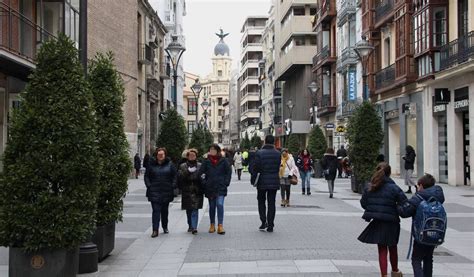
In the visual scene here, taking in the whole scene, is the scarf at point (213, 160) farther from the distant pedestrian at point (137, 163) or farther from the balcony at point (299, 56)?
the balcony at point (299, 56)

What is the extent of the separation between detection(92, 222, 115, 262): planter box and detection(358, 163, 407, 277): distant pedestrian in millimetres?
3749

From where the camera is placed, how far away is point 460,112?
26938mm

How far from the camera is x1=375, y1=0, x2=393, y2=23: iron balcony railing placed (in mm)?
33972

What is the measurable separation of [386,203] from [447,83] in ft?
67.7

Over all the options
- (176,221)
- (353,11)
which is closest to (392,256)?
(176,221)

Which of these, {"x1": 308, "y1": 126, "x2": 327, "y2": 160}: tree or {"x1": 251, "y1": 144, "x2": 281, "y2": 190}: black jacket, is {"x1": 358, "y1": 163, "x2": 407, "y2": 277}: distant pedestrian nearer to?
{"x1": 251, "y1": 144, "x2": 281, "y2": 190}: black jacket

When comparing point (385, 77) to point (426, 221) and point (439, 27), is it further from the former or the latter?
point (426, 221)

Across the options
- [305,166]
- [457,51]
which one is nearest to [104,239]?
[305,166]

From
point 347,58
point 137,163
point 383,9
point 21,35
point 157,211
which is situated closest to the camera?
point 157,211

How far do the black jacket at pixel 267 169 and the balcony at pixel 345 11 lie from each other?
99.8 feet

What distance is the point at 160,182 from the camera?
1291cm

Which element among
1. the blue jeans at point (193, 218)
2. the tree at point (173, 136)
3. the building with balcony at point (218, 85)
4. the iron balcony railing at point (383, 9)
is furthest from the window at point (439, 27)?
the building with balcony at point (218, 85)

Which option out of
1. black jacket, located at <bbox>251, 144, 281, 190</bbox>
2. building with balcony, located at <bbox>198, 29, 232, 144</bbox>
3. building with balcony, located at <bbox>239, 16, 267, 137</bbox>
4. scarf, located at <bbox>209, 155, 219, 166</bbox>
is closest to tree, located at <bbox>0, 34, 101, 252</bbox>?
scarf, located at <bbox>209, 155, 219, 166</bbox>

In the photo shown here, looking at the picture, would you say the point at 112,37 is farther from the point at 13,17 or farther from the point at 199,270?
the point at 199,270
